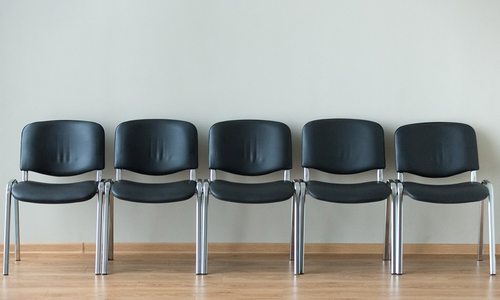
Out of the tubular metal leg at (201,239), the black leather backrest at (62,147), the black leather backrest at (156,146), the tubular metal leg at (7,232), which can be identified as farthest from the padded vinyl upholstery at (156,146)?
the tubular metal leg at (7,232)

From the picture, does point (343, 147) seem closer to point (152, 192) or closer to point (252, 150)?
point (252, 150)

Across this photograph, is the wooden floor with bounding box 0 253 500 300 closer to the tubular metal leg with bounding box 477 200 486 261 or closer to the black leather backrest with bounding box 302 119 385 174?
the tubular metal leg with bounding box 477 200 486 261

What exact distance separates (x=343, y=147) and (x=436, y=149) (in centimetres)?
63

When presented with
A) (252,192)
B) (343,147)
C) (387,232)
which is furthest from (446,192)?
(252,192)

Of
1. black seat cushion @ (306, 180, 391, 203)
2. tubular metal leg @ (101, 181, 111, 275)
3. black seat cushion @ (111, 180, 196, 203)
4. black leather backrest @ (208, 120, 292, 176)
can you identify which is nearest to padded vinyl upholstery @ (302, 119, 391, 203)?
black leather backrest @ (208, 120, 292, 176)

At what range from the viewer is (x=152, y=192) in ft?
12.7

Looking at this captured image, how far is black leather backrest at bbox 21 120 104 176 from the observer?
419 cm

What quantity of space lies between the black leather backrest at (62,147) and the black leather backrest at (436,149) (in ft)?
6.65

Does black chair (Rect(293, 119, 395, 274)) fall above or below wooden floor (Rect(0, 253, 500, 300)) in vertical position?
above

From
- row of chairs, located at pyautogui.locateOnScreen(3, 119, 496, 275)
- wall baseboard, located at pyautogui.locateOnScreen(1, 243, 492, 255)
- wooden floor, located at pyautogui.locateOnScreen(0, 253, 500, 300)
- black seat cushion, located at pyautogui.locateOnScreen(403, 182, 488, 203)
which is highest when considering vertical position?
row of chairs, located at pyautogui.locateOnScreen(3, 119, 496, 275)

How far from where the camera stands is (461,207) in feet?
14.7

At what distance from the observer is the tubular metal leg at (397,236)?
3.96 m

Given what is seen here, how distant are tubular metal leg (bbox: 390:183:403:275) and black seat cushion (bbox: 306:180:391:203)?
0.08 metres

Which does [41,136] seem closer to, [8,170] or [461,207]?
[8,170]
